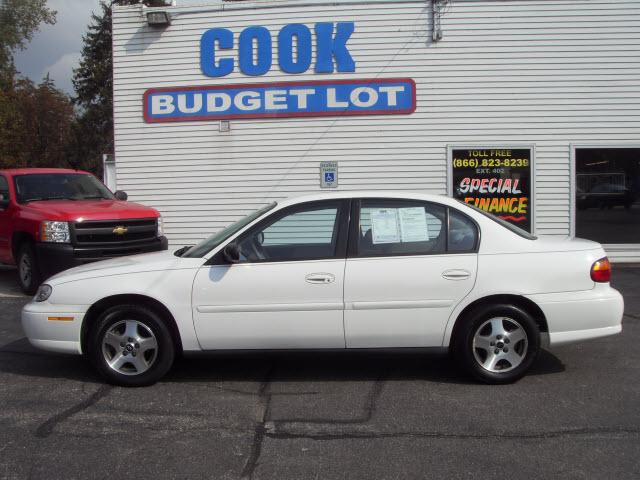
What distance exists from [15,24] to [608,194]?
3802 cm

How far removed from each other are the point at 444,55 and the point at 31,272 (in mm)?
7905

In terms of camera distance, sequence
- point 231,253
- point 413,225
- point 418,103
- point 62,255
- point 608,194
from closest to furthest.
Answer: point 231,253 → point 413,225 → point 62,255 → point 418,103 → point 608,194

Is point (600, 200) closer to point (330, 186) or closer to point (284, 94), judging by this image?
point (330, 186)

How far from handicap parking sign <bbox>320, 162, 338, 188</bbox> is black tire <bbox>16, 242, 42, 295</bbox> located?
5214 millimetres

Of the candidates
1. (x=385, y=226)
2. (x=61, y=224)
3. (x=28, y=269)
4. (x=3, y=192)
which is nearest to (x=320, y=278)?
(x=385, y=226)

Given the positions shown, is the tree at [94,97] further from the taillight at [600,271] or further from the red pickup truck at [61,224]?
the taillight at [600,271]

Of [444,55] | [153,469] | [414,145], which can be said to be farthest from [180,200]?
[153,469]

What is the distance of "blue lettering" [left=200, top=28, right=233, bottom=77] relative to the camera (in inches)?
474

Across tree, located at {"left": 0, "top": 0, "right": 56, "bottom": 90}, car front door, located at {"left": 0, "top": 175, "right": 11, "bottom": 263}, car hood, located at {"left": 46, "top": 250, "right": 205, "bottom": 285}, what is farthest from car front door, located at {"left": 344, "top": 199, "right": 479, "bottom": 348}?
tree, located at {"left": 0, "top": 0, "right": 56, "bottom": 90}

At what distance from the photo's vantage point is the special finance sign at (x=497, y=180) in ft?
38.7

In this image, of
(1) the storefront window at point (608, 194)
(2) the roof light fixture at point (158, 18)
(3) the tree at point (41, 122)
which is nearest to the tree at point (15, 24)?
(3) the tree at point (41, 122)

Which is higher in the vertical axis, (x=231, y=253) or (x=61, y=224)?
(x=61, y=224)

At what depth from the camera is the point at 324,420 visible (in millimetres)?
4379

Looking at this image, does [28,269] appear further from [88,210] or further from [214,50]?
[214,50]
